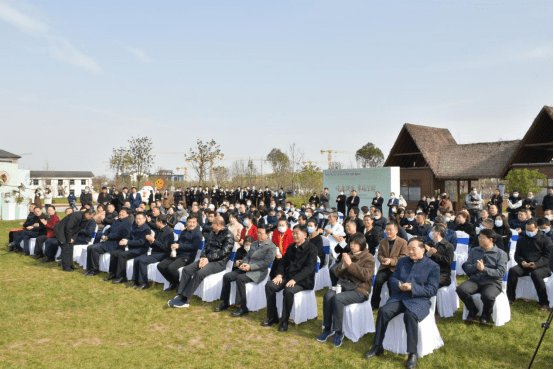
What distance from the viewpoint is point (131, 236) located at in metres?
8.78

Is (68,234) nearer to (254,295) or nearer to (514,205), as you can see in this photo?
(254,295)

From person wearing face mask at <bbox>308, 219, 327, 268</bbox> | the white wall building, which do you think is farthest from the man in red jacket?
the white wall building

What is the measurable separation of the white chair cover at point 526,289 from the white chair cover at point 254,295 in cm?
440

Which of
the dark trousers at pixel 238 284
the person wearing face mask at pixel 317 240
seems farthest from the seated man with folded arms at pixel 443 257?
the dark trousers at pixel 238 284

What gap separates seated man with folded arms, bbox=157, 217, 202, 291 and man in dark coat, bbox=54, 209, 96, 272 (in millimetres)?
3550

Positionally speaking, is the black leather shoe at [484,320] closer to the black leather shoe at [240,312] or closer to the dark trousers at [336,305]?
the dark trousers at [336,305]

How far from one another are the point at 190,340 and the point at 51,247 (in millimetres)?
7097

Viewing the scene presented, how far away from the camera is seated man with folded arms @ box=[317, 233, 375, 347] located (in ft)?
17.4

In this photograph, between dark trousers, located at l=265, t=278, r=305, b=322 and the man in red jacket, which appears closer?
dark trousers, located at l=265, t=278, r=305, b=322

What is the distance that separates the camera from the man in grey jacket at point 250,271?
6.57m

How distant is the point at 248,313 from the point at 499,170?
834 inches

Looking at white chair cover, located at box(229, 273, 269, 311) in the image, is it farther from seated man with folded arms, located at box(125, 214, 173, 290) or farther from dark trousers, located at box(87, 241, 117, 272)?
dark trousers, located at box(87, 241, 117, 272)

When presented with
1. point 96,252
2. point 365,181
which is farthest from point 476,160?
point 96,252

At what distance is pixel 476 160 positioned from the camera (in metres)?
24.3
